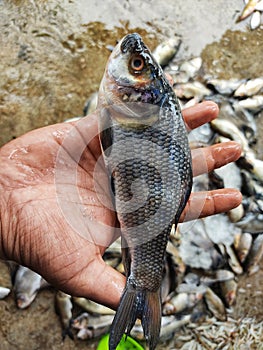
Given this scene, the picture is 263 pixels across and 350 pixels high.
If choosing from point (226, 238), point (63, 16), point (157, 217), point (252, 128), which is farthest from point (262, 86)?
point (157, 217)

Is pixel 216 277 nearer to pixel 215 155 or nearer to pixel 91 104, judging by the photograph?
pixel 215 155

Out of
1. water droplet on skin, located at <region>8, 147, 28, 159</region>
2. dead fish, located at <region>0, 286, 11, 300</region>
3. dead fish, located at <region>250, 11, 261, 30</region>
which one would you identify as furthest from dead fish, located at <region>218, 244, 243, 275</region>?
dead fish, located at <region>250, 11, 261, 30</region>

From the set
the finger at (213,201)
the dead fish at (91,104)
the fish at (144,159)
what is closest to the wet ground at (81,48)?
the dead fish at (91,104)

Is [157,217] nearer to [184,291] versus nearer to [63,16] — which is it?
[184,291]

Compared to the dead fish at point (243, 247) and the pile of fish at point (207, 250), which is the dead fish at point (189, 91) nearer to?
the pile of fish at point (207, 250)

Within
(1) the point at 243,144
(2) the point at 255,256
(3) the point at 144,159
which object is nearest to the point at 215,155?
(3) the point at 144,159

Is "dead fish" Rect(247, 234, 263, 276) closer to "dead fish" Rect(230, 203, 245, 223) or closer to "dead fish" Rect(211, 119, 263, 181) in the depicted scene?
"dead fish" Rect(230, 203, 245, 223)
